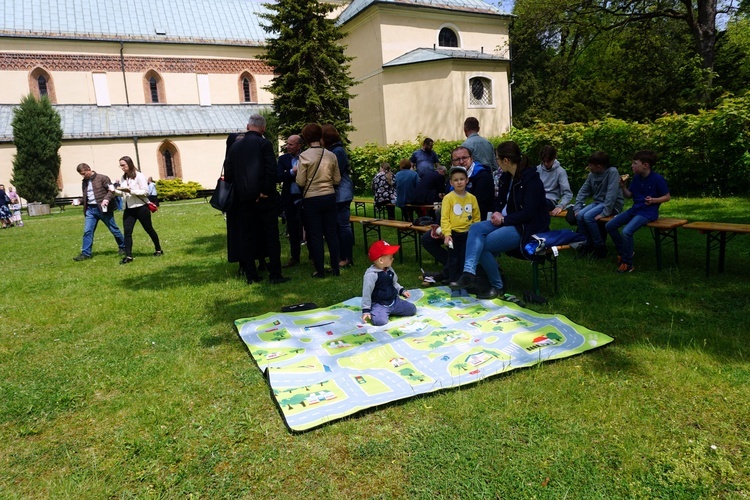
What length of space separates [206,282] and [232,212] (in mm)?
1231

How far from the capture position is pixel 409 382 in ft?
11.9

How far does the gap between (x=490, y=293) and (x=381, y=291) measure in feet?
4.39

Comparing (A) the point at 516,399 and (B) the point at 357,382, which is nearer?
(A) the point at 516,399

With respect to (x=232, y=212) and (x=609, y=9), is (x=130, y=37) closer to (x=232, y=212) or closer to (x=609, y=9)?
(x=609, y=9)

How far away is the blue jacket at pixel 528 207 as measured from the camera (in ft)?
18.1

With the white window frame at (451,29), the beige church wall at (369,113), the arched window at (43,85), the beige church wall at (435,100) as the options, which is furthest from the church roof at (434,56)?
the arched window at (43,85)

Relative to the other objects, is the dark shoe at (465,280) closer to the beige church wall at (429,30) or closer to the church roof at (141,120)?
the beige church wall at (429,30)

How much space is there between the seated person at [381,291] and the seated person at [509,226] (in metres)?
0.85

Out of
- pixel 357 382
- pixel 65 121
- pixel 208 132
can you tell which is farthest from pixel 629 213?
pixel 65 121

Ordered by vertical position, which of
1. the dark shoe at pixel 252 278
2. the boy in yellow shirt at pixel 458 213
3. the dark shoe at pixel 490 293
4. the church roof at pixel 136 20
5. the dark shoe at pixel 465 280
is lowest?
the dark shoe at pixel 490 293

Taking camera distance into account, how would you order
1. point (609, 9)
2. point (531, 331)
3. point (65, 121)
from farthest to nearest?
point (65, 121), point (609, 9), point (531, 331)

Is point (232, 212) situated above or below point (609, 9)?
below

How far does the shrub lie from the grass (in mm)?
27103

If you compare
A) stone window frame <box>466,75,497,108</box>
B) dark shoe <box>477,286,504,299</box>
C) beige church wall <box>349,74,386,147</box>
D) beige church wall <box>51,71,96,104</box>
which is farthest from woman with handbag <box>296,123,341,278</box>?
beige church wall <box>51,71,96,104</box>
